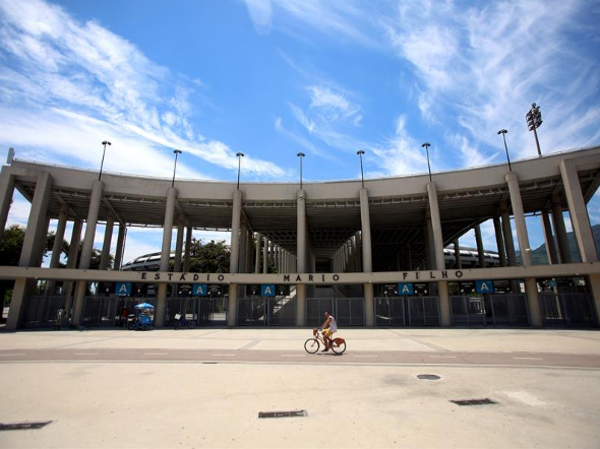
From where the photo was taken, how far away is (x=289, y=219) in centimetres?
4219

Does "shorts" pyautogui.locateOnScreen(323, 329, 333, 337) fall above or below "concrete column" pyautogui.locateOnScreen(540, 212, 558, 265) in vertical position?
below

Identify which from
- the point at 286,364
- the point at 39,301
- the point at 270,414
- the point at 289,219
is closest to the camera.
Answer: the point at 270,414

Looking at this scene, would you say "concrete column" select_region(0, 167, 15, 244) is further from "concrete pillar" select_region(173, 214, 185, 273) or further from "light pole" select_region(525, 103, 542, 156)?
"light pole" select_region(525, 103, 542, 156)

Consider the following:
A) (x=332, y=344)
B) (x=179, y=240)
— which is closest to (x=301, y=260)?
(x=179, y=240)

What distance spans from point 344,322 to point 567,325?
64.5 feet

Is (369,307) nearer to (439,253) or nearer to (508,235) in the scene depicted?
(439,253)

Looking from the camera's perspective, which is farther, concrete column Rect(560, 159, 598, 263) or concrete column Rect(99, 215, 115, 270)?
concrete column Rect(99, 215, 115, 270)

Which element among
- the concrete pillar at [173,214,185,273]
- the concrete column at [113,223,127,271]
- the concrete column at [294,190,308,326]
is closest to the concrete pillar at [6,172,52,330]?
the concrete column at [113,223,127,271]

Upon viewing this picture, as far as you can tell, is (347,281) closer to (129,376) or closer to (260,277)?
(260,277)

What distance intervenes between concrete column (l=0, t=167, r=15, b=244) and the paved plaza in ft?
74.8

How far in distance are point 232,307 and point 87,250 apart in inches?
602

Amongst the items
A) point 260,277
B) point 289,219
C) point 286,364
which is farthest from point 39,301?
point 286,364

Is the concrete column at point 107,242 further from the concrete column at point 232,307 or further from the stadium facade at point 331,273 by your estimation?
the concrete column at point 232,307

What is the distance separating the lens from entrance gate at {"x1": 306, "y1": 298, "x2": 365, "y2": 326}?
3175 cm
